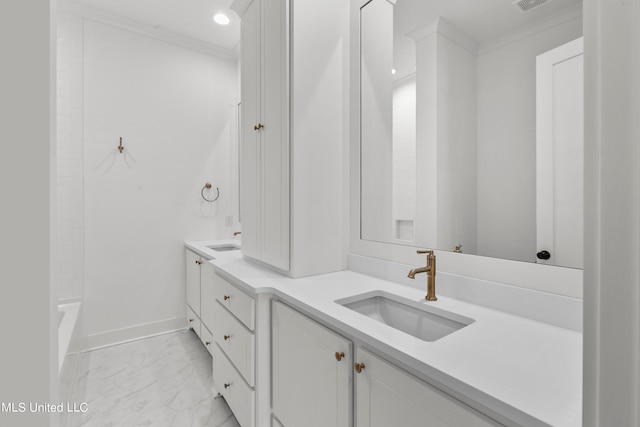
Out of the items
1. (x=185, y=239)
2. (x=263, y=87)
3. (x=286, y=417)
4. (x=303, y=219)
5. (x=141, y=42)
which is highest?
(x=141, y=42)

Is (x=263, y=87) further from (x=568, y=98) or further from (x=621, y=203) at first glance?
(x=621, y=203)

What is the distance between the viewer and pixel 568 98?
81 cm

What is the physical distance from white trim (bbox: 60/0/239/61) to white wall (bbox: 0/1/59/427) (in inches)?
115

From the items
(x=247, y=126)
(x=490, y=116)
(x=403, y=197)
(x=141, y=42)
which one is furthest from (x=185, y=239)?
(x=490, y=116)

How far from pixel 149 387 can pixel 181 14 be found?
2682 mm

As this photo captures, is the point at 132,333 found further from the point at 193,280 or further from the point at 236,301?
the point at 236,301

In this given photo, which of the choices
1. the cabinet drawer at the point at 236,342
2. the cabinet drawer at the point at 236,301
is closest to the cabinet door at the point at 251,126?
the cabinet drawer at the point at 236,301

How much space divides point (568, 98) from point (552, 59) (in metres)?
0.13

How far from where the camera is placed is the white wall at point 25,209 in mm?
123

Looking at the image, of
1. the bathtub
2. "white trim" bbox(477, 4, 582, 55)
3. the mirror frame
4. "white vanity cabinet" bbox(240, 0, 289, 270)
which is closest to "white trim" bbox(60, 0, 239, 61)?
"white vanity cabinet" bbox(240, 0, 289, 270)

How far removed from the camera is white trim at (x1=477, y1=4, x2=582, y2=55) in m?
0.80

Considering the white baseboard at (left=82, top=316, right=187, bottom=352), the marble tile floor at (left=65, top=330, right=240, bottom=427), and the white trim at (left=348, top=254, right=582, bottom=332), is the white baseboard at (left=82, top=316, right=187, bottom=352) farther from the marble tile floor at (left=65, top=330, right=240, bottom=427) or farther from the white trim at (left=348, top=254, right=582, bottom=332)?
the white trim at (left=348, top=254, right=582, bottom=332)

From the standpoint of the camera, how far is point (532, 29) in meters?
0.88

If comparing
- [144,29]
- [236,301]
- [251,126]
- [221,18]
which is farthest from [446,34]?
[144,29]
